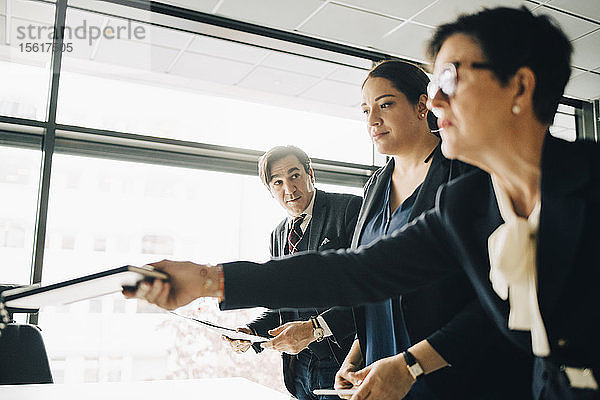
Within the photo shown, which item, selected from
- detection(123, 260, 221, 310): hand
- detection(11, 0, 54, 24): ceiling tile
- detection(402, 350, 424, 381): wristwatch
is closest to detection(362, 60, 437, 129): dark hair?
detection(402, 350, 424, 381): wristwatch

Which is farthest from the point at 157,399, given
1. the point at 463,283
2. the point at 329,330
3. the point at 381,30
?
the point at 381,30

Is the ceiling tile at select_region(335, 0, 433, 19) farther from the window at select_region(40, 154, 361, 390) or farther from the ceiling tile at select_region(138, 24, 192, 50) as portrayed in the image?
the window at select_region(40, 154, 361, 390)

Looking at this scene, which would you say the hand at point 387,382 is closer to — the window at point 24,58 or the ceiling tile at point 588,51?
the window at point 24,58

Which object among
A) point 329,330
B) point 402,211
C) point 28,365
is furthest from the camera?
point 28,365

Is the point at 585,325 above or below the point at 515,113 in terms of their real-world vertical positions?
below

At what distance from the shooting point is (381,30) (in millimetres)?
4055

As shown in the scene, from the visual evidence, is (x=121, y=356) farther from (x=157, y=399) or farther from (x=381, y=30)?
(x=381, y=30)

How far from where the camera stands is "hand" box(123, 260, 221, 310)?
992mm

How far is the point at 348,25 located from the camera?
13.1 feet

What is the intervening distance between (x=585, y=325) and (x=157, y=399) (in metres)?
1.06

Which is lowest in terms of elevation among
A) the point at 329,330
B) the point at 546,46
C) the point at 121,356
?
the point at 121,356

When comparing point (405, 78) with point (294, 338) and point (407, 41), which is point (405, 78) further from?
point (407, 41)

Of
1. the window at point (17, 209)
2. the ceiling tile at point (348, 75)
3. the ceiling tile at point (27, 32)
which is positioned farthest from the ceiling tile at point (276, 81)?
the window at point (17, 209)

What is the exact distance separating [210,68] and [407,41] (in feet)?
5.36
